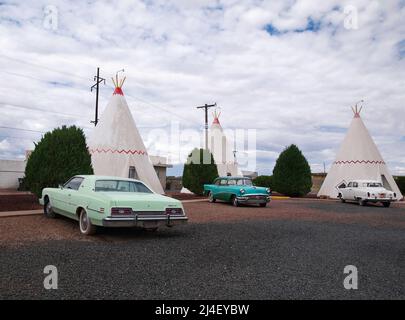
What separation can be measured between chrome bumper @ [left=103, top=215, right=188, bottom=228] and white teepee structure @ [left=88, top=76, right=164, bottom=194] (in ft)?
41.4

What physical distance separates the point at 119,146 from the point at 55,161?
6859mm

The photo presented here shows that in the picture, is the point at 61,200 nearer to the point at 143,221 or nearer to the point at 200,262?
the point at 143,221

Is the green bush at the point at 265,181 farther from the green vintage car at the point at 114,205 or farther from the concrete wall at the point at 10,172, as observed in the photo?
the green vintage car at the point at 114,205

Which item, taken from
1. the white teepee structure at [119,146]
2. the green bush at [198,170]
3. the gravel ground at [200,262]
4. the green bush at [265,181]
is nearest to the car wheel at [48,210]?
the gravel ground at [200,262]

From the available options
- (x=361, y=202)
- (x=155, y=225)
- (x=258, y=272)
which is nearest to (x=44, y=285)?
(x=258, y=272)

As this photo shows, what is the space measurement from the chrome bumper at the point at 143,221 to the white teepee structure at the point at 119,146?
1261 cm

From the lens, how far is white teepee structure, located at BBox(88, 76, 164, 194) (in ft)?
63.5

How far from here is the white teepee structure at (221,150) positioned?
1130 inches

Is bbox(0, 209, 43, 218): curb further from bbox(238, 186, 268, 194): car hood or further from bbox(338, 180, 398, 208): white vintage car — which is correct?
bbox(338, 180, 398, 208): white vintage car

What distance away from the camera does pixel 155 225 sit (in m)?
6.84

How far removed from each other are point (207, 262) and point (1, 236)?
14.2 feet

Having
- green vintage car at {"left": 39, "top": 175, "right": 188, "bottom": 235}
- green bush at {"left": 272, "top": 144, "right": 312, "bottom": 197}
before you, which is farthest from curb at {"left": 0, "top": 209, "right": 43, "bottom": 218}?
green bush at {"left": 272, "top": 144, "right": 312, "bottom": 197}

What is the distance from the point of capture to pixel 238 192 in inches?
613

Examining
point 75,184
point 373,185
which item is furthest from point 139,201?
point 373,185
